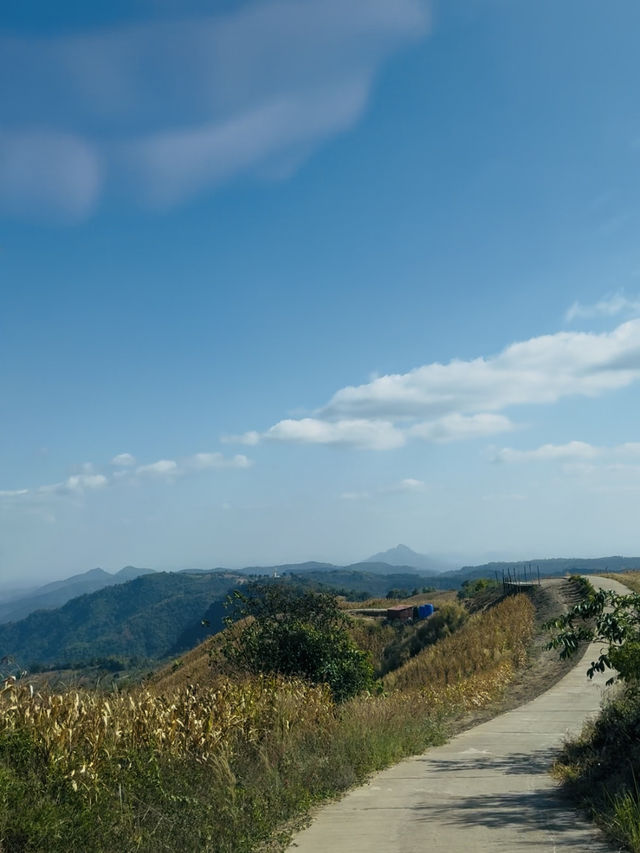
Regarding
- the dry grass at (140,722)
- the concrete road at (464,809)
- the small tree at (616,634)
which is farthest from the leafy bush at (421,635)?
the small tree at (616,634)

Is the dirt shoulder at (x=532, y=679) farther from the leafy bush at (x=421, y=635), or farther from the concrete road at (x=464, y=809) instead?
the leafy bush at (x=421, y=635)

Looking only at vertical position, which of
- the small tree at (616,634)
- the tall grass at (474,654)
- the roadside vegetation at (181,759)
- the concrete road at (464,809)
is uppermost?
the small tree at (616,634)

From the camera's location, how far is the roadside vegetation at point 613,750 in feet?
22.0

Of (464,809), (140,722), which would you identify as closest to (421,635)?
(140,722)

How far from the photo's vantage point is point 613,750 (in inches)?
359

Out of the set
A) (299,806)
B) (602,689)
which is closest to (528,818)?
(299,806)

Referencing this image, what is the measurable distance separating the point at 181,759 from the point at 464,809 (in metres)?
3.23

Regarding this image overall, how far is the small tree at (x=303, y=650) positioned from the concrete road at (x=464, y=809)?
3.73 m

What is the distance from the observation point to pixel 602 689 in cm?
1695

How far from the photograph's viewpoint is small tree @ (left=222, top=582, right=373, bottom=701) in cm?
1606

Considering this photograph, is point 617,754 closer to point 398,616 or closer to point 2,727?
point 2,727

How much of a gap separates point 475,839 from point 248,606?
38.5 feet

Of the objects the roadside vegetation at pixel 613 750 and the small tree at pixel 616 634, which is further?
the small tree at pixel 616 634

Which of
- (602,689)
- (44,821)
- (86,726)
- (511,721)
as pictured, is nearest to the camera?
(44,821)
